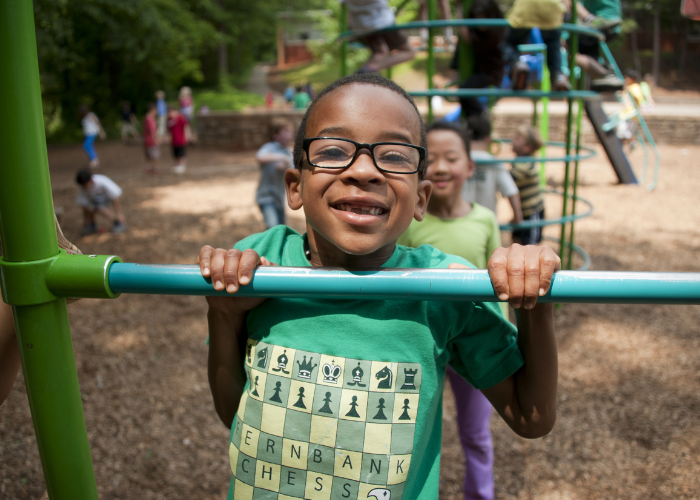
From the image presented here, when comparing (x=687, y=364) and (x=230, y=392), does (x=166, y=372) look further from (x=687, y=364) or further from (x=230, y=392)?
(x=687, y=364)

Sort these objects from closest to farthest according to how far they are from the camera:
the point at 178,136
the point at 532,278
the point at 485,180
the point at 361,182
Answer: the point at 532,278
the point at 361,182
the point at 485,180
the point at 178,136

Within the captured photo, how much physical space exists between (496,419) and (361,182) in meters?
2.44

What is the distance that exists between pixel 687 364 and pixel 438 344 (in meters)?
3.23

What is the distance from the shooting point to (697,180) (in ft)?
32.8

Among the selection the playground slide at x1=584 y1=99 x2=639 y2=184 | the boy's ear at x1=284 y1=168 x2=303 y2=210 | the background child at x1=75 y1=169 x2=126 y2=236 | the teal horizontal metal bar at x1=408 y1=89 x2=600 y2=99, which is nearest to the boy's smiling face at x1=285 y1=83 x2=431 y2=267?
the boy's ear at x1=284 y1=168 x2=303 y2=210

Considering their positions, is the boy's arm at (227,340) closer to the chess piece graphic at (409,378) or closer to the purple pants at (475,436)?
the chess piece graphic at (409,378)

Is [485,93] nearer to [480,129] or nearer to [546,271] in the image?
[480,129]

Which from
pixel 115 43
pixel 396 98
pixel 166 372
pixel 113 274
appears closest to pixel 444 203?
pixel 396 98

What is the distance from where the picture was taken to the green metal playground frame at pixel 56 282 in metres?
0.84

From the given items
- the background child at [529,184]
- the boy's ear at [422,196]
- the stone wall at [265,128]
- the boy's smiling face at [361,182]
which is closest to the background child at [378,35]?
the background child at [529,184]

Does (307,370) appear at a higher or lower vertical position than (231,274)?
lower

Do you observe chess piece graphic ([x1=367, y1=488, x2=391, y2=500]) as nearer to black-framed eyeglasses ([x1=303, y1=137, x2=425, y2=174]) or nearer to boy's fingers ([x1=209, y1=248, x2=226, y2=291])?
boy's fingers ([x1=209, y1=248, x2=226, y2=291])

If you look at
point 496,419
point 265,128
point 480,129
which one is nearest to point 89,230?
point 480,129

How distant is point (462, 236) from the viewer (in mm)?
2256
